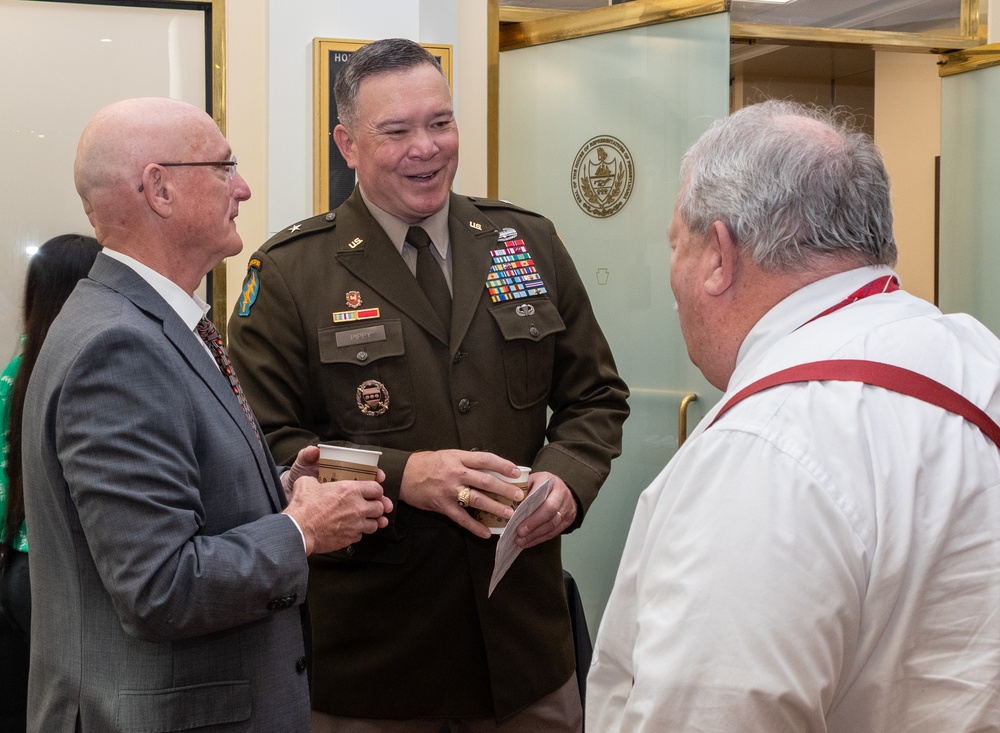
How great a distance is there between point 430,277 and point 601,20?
1.70 metres

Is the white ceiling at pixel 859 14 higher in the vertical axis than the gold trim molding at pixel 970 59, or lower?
higher

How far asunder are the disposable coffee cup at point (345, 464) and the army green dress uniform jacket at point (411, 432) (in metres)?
0.25

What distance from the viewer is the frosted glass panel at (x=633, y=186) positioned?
326cm

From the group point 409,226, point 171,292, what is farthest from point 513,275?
point 171,292

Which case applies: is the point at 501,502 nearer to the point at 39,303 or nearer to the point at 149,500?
the point at 149,500

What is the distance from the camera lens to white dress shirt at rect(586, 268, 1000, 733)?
916mm

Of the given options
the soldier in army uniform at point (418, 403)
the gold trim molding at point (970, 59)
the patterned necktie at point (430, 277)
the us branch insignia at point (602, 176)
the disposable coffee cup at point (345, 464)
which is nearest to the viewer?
the disposable coffee cup at point (345, 464)

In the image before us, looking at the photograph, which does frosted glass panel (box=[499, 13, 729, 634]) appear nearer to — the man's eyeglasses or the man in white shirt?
the man's eyeglasses

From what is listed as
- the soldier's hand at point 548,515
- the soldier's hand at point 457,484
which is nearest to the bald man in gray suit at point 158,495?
the soldier's hand at point 457,484

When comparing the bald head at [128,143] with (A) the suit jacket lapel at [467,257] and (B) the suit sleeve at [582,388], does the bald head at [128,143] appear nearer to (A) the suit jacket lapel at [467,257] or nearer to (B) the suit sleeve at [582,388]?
(A) the suit jacket lapel at [467,257]

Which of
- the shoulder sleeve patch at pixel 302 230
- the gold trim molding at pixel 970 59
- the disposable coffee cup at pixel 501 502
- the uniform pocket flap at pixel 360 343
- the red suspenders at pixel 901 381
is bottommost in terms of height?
the disposable coffee cup at pixel 501 502

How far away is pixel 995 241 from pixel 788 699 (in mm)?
3228

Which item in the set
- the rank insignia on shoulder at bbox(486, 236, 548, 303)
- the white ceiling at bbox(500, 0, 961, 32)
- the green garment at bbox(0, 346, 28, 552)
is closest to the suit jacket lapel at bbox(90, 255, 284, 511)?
the rank insignia on shoulder at bbox(486, 236, 548, 303)

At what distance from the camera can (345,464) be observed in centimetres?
157
